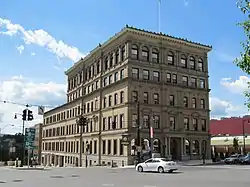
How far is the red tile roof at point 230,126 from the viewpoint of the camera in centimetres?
8704

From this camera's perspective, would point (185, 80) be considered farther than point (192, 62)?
No

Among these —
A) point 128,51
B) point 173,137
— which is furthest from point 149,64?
point 173,137

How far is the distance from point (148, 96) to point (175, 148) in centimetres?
988

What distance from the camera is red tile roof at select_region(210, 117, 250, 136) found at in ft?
286

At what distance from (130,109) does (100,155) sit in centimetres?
1260

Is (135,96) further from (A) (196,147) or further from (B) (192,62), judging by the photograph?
(A) (196,147)

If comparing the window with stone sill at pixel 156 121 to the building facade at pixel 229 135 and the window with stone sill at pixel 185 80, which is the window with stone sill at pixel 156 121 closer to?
the window with stone sill at pixel 185 80

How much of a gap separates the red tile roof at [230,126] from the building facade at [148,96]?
28940 millimetres

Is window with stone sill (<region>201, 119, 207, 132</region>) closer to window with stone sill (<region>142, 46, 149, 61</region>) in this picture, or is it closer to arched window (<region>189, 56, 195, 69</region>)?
arched window (<region>189, 56, 195, 69</region>)

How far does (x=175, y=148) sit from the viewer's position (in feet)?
190

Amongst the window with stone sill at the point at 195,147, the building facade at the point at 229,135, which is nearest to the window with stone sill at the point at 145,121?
the window with stone sill at the point at 195,147

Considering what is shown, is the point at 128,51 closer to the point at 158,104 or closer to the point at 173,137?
the point at 158,104

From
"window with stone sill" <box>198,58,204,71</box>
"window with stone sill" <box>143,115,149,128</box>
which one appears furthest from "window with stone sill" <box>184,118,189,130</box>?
"window with stone sill" <box>198,58,204,71</box>

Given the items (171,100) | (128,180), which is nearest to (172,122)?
(171,100)
